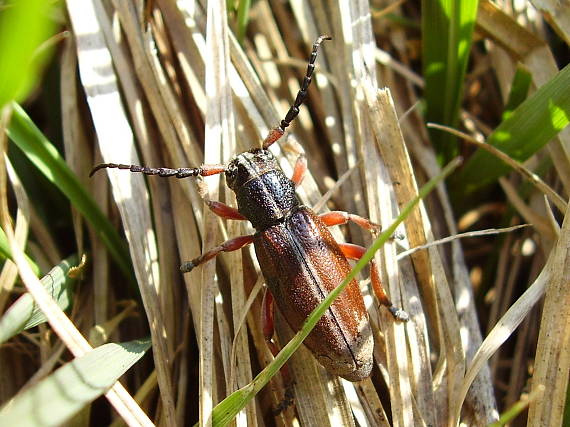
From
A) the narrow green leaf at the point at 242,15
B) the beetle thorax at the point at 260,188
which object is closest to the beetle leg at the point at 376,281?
the beetle thorax at the point at 260,188

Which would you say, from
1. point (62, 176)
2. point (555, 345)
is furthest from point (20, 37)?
point (555, 345)

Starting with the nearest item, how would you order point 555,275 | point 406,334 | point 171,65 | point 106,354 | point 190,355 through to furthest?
point 106,354 → point 555,275 → point 406,334 → point 190,355 → point 171,65

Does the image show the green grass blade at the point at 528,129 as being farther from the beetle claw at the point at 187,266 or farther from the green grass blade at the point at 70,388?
the green grass blade at the point at 70,388

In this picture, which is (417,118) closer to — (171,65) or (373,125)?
(373,125)

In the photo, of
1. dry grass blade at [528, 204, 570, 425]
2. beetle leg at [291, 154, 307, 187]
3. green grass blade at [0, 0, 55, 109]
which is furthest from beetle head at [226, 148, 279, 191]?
green grass blade at [0, 0, 55, 109]

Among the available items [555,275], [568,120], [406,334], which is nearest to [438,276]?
[406,334]

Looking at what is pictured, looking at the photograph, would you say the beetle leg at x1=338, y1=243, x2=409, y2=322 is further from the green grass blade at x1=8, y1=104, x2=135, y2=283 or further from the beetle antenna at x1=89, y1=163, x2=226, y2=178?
the green grass blade at x1=8, y1=104, x2=135, y2=283
